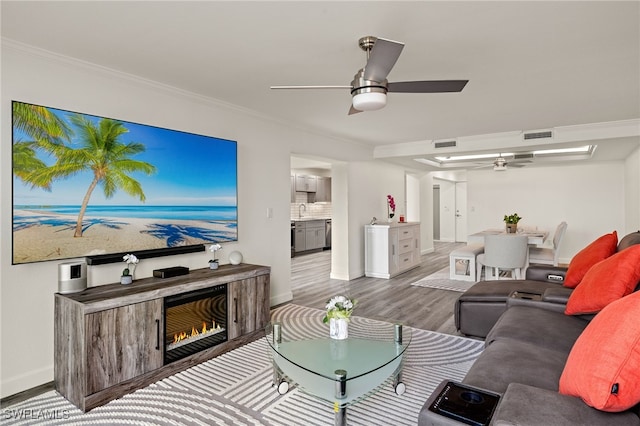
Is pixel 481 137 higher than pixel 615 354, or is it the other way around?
pixel 481 137

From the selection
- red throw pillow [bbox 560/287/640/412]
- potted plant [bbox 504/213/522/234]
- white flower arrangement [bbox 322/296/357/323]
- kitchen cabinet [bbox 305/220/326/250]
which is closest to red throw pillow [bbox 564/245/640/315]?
red throw pillow [bbox 560/287/640/412]

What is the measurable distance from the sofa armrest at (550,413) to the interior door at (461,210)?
1068cm

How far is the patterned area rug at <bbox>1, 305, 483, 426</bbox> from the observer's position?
2.11m

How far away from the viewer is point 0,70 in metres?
2.31

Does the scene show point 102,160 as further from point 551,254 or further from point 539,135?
point 551,254


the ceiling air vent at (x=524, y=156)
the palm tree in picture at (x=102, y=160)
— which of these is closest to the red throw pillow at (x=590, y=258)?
the palm tree in picture at (x=102, y=160)

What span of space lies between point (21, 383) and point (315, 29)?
9.92 feet

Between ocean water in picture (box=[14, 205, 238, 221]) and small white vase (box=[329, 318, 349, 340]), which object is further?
ocean water in picture (box=[14, 205, 238, 221])

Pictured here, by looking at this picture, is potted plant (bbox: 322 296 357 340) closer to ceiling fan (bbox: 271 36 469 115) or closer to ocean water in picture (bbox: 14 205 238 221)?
ceiling fan (bbox: 271 36 469 115)

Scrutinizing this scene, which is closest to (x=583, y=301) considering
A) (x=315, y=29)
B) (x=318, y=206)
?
(x=315, y=29)

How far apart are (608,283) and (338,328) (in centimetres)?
164

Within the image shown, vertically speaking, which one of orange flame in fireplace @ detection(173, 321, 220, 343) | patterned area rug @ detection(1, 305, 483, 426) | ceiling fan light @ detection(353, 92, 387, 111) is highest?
ceiling fan light @ detection(353, 92, 387, 111)

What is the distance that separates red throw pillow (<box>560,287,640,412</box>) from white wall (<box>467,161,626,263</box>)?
7.76 meters

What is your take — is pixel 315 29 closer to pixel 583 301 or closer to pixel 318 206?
pixel 583 301
